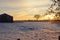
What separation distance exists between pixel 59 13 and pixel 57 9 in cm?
28

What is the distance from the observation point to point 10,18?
401 ft

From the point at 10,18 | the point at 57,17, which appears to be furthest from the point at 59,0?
the point at 10,18

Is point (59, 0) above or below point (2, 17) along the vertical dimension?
above

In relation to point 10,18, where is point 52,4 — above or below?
above

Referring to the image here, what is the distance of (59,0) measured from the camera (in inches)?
578

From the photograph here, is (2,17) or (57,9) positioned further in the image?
(2,17)

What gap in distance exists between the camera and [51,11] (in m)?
15.2

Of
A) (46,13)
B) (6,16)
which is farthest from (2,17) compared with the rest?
(46,13)

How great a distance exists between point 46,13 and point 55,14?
823mm

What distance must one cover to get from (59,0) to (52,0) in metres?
0.66

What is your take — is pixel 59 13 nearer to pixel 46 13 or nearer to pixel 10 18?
pixel 46 13

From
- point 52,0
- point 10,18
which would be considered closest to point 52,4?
point 52,0

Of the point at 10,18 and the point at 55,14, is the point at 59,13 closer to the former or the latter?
A: the point at 55,14

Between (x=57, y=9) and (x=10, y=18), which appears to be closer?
(x=57, y=9)
